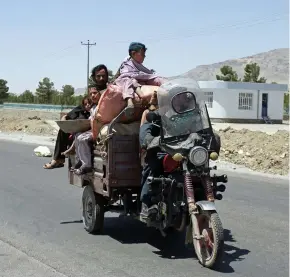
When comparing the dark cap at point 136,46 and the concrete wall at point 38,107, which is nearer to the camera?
the dark cap at point 136,46

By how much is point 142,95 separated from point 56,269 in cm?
229

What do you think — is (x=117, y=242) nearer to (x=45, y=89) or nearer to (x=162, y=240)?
(x=162, y=240)

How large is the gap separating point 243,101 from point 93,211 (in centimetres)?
4512

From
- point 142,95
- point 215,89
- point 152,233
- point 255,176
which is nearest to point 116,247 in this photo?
point 152,233

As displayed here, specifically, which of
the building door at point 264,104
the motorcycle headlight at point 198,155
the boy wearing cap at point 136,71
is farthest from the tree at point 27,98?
the motorcycle headlight at point 198,155

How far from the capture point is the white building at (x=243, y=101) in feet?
166

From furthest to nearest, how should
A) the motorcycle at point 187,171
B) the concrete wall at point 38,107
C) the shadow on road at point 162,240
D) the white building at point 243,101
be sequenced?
the concrete wall at point 38,107
the white building at point 243,101
the shadow on road at point 162,240
the motorcycle at point 187,171

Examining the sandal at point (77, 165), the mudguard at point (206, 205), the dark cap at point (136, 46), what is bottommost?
the mudguard at point (206, 205)

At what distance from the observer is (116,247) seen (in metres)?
6.87

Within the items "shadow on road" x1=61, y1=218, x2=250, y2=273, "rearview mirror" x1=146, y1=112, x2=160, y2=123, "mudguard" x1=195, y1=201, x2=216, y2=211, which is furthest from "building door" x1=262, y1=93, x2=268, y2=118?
"mudguard" x1=195, y1=201, x2=216, y2=211

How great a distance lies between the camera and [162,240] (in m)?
7.20

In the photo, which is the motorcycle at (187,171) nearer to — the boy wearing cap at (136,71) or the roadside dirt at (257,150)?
the boy wearing cap at (136,71)

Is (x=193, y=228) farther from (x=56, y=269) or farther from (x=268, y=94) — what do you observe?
(x=268, y=94)

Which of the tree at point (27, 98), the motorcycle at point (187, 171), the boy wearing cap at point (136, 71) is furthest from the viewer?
the tree at point (27, 98)
